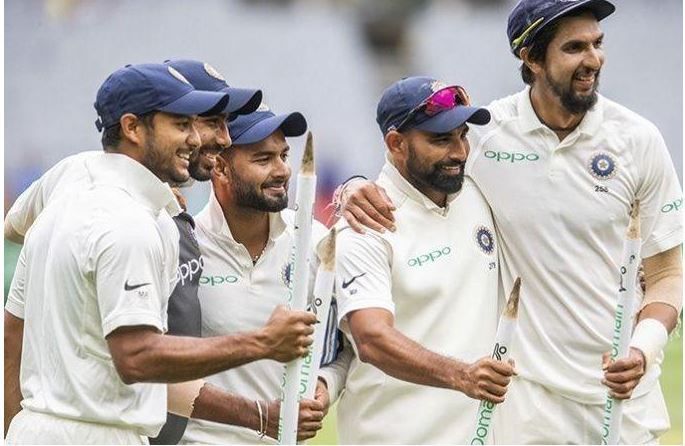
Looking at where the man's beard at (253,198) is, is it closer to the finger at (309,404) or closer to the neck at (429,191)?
the neck at (429,191)

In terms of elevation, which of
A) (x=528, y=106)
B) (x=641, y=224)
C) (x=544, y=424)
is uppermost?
(x=528, y=106)

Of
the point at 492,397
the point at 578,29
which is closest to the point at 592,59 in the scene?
the point at 578,29

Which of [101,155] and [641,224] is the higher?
[101,155]

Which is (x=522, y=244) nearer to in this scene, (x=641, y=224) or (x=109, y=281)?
(x=641, y=224)

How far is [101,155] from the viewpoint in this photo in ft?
13.9

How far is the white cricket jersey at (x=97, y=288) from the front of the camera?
3920mm

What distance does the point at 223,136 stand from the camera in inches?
185

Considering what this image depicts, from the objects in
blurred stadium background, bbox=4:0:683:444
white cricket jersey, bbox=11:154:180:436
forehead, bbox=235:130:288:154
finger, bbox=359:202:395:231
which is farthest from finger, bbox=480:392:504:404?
blurred stadium background, bbox=4:0:683:444

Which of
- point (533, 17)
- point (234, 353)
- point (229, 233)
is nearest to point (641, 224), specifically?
point (533, 17)

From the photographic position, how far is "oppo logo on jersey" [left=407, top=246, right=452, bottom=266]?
4738 millimetres

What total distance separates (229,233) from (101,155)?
0.79 m

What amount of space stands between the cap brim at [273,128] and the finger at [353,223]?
30 cm

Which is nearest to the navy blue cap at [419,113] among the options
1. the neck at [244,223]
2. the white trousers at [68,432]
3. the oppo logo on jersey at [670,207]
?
the neck at [244,223]

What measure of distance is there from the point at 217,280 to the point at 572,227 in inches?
40.6
